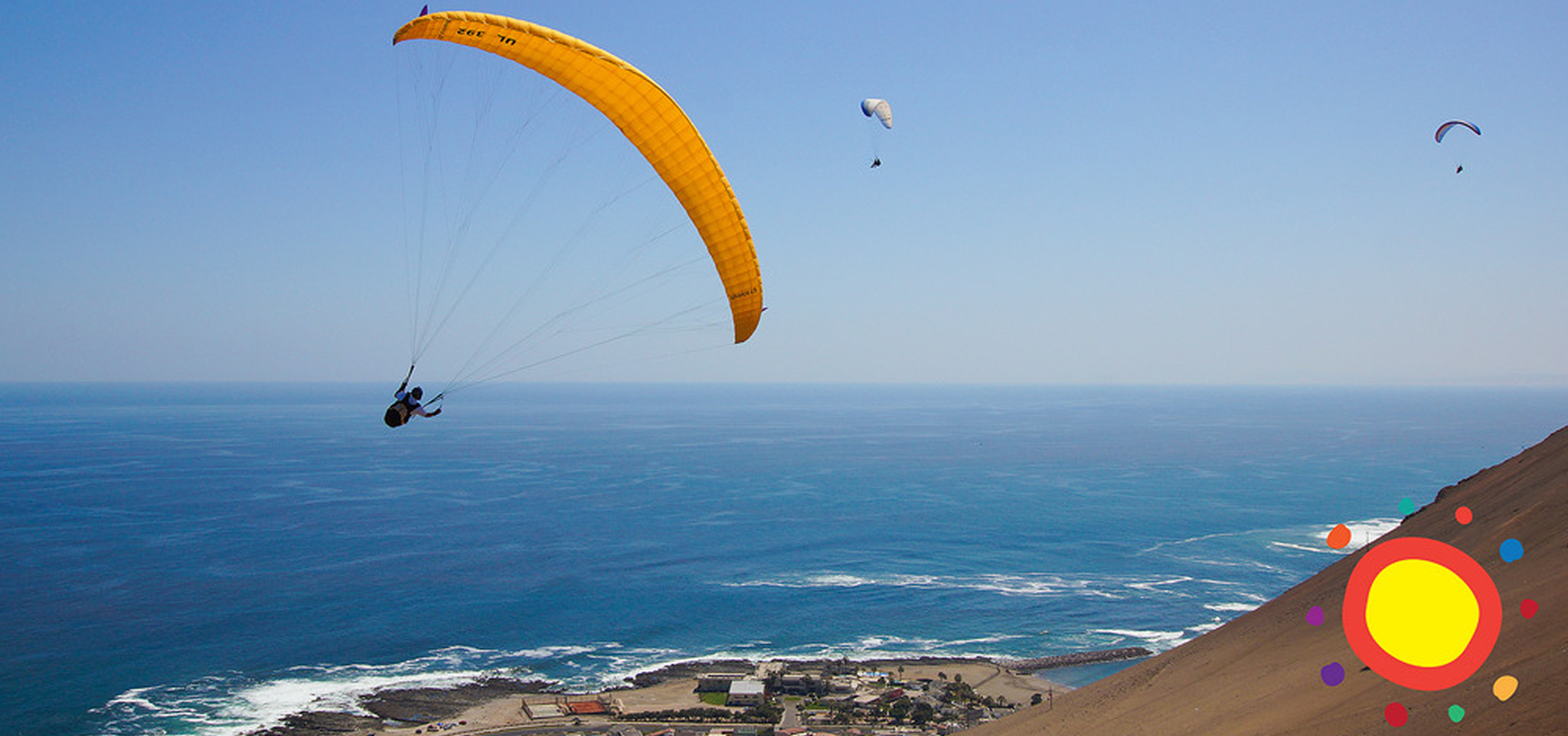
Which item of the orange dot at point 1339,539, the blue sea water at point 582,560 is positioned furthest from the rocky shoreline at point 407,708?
the orange dot at point 1339,539

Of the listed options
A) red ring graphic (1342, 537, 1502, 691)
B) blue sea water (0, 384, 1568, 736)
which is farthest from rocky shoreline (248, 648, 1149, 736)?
red ring graphic (1342, 537, 1502, 691)

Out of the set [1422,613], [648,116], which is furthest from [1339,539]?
[648,116]

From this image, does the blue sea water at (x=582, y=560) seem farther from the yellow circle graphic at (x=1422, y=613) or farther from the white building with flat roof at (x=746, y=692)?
the yellow circle graphic at (x=1422, y=613)

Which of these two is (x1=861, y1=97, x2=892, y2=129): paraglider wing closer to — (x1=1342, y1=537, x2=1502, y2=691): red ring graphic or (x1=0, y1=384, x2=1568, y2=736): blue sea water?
(x1=1342, y1=537, x2=1502, y2=691): red ring graphic

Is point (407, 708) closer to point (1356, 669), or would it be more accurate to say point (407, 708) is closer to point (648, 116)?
point (648, 116)

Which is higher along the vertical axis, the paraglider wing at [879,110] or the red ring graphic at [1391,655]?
the paraglider wing at [879,110]

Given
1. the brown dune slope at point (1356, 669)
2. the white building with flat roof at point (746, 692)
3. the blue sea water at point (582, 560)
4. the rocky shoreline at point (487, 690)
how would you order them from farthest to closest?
the blue sea water at point (582, 560)
the white building with flat roof at point (746, 692)
the rocky shoreline at point (487, 690)
the brown dune slope at point (1356, 669)

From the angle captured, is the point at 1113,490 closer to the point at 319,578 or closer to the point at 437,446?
the point at 319,578
